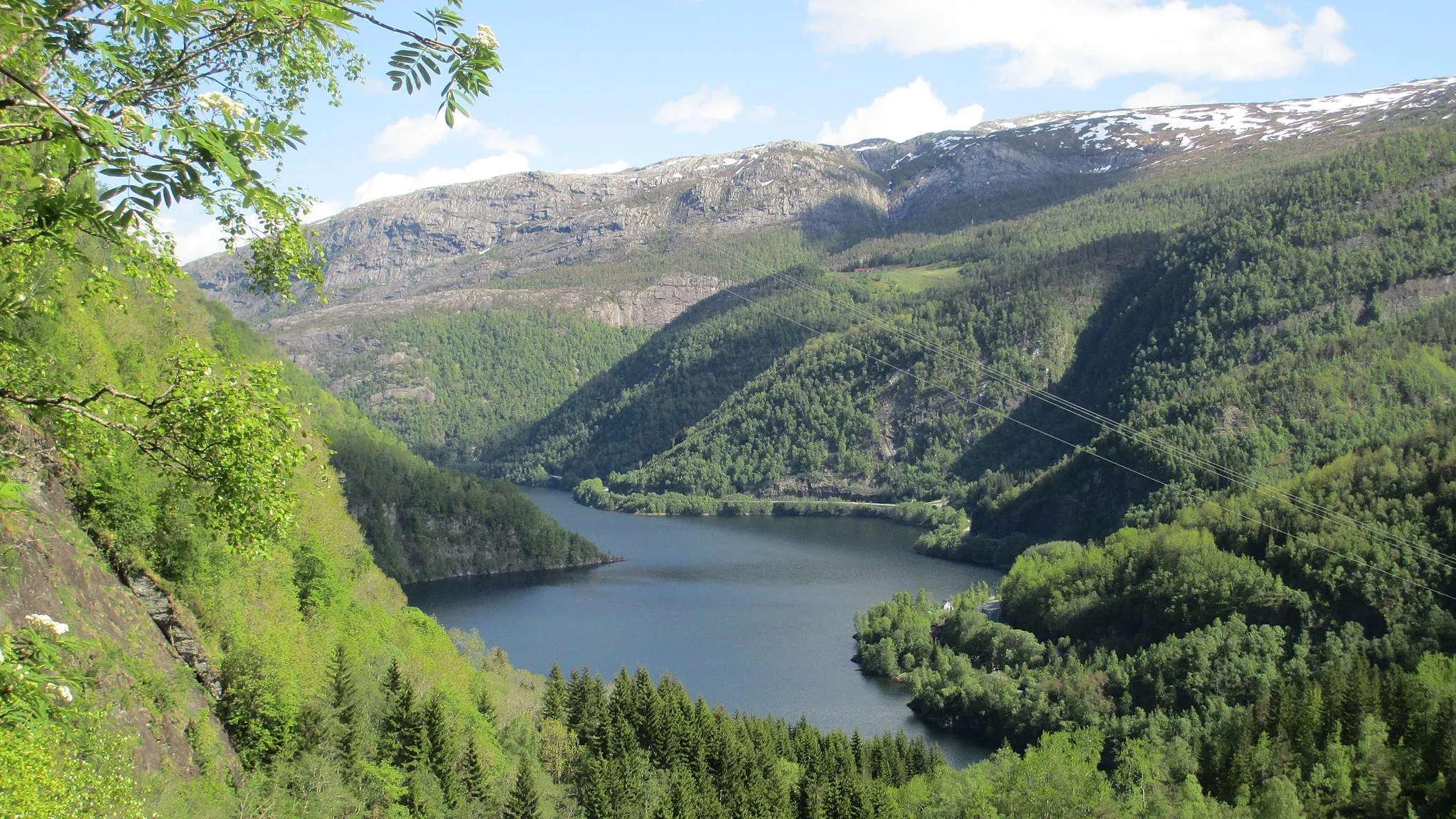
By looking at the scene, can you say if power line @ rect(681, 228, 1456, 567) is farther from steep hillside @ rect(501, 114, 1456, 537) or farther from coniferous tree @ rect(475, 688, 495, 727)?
coniferous tree @ rect(475, 688, 495, 727)

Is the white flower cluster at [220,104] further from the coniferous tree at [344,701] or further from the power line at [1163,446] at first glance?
the power line at [1163,446]

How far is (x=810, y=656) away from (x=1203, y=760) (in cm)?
2845

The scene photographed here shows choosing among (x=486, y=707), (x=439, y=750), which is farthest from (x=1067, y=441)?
(x=439, y=750)

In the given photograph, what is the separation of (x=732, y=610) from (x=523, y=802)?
177ft

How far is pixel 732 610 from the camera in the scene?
81.6m

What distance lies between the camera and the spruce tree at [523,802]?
27609 millimetres

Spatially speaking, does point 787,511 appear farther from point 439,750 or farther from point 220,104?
point 220,104

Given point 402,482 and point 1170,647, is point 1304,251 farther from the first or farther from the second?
point 402,482

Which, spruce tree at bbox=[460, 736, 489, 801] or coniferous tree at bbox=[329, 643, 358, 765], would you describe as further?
spruce tree at bbox=[460, 736, 489, 801]

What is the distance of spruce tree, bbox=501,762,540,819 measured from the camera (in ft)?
90.6

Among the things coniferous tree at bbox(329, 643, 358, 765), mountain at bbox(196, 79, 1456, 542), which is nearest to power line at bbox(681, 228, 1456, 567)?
mountain at bbox(196, 79, 1456, 542)

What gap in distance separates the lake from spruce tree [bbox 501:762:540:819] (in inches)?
1145

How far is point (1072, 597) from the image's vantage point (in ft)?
233

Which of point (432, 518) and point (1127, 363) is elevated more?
point (1127, 363)
